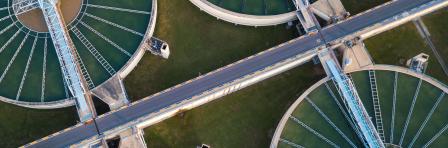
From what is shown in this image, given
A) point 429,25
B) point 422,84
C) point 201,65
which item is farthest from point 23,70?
point 429,25

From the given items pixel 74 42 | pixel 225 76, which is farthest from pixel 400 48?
pixel 74 42

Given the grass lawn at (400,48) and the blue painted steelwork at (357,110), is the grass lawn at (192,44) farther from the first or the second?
the grass lawn at (400,48)

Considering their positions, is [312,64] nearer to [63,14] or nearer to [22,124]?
[63,14]

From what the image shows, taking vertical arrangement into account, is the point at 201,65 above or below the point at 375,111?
above

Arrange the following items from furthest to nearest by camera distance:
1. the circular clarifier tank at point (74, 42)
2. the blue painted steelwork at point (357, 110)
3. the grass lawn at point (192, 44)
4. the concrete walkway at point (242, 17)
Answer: the grass lawn at point (192, 44)
the concrete walkway at point (242, 17)
the circular clarifier tank at point (74, 42)
the blue painted steelwork at point (357, 110)

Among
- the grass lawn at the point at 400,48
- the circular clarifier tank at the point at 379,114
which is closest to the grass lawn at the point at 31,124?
the circular clarifier tank at the point at 379,114

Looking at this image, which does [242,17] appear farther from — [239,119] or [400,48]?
[400,48]

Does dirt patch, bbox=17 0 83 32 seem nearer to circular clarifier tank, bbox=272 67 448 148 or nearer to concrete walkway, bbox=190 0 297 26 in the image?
concrete walkway, bbox=190 0 297 26

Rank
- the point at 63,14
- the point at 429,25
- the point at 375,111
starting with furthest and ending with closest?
1. the point at 429,25
2. the point at 63,14
3. the point at 375,111
